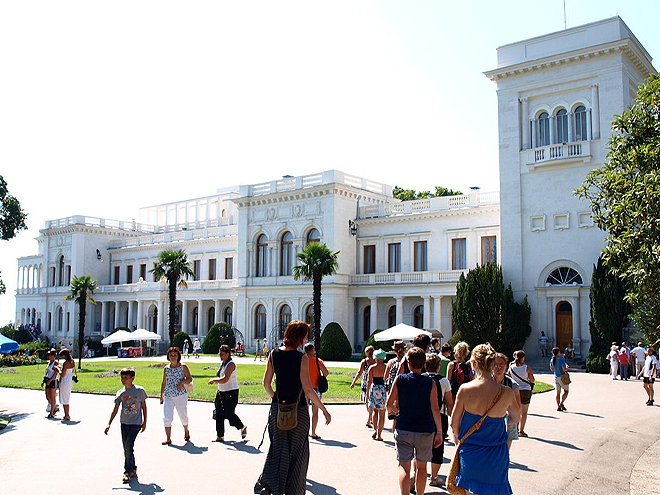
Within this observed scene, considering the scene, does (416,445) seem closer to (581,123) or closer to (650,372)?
(650,372)

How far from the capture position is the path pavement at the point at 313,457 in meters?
9.36

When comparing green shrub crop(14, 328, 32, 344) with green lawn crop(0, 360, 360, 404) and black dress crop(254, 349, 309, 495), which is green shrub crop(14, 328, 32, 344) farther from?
black dress crop(254, 349, 309, 495)

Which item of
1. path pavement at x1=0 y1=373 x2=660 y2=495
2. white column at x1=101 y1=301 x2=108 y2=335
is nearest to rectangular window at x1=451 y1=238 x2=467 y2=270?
path pavement at x1=0 y1=373 x2=660 y2=495

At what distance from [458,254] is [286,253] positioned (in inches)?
545

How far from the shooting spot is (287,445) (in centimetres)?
774

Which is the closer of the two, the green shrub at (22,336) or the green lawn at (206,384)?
the green lawn at (206,384)

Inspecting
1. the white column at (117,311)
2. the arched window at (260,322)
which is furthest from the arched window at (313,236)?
the white column at (117,311)

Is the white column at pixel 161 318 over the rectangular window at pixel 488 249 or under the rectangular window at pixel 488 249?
under

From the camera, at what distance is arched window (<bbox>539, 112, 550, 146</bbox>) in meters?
36.0

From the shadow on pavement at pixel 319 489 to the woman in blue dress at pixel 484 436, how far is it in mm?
2686

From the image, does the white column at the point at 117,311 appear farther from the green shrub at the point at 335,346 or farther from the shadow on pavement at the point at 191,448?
the shadow on pavement at the point at 191,448

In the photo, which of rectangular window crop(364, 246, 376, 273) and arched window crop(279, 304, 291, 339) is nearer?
rectangular window crop(364, 246, 376, 273)

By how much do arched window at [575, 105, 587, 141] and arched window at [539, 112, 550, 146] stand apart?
1559 millimetres

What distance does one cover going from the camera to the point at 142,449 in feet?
39.1
